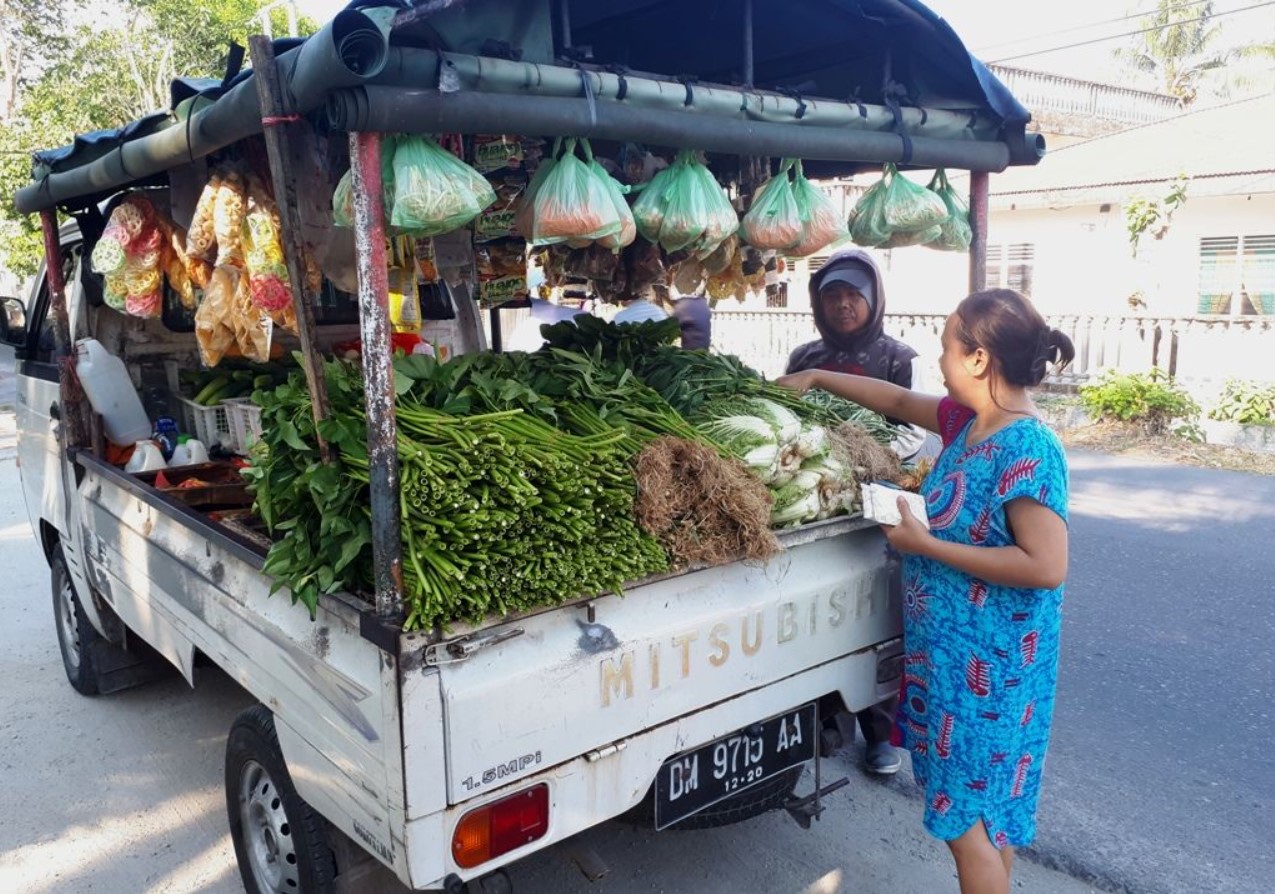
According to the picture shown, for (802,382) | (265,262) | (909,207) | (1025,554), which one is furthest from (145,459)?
(1025,554)

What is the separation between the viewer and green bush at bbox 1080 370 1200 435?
32.7 feet

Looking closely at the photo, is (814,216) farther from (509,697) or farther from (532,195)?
(509,697)

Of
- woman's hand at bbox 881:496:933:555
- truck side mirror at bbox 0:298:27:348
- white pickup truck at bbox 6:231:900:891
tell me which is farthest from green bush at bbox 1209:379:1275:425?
truck side mirror at bbox 0:298:27:348

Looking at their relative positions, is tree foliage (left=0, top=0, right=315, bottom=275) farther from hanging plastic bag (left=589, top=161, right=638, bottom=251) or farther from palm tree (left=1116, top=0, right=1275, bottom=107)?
palm tree (left=1116, top=0, right=1275, bottom=107)

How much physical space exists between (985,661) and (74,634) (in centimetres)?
404

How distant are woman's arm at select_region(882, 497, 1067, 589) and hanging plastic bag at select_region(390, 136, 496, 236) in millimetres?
1433

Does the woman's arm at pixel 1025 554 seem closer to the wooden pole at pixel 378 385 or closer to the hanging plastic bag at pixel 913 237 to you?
the hanging plastic bag at pixel 913 237

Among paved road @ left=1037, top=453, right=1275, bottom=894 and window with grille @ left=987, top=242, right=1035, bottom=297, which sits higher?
window with grille @ left=987, top=242, right=1035, bottom=297

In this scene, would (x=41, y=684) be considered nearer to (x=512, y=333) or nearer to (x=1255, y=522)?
(x=512, y=333)

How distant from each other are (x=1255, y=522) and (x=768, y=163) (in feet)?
18.2

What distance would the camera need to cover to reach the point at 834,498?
A: 2.73m

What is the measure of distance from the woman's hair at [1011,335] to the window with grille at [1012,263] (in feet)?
46.6

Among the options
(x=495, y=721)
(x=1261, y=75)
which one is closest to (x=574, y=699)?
(x=495, y=721)

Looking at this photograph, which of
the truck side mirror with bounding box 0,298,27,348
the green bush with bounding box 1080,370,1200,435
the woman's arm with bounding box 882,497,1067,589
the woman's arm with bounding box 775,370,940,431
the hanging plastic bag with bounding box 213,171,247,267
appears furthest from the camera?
the green bush with bounding box 1080,370,1200,435
